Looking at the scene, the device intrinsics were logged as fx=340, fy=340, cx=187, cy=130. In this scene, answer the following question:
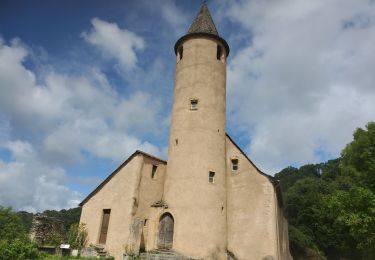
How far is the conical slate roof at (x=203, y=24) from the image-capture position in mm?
25984

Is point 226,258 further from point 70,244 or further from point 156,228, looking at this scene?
point 70,244

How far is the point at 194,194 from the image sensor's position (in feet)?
68.7

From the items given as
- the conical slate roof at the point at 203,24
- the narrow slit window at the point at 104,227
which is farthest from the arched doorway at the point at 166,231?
the conical slate roof at the point at 203,24

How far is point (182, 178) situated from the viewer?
21.6m

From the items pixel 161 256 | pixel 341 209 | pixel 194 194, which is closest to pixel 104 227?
pixel 161 256

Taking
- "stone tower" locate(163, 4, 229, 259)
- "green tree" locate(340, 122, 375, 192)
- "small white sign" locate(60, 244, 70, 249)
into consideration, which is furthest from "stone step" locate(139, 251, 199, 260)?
"green tree" locate(340, 122, 375, 192)

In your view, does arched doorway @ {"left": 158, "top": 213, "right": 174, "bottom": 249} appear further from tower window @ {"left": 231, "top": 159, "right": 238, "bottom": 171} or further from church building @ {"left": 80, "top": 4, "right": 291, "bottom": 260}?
tower window @ {"left": 231, "top": 159, "right": 238, "bottom": 171}

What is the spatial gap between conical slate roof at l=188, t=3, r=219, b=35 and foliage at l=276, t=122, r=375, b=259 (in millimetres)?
14890

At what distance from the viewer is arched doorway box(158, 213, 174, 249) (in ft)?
67.7

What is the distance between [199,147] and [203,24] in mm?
10333

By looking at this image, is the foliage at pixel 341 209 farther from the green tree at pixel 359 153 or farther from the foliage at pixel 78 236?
the foliage at pixel 78 236

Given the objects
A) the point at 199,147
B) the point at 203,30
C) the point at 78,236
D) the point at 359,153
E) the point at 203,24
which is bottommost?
the point at 78,236

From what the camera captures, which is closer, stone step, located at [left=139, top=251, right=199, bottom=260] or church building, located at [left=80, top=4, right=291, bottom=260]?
stone step, located at [left=139, top=251, right=199, bottom=260]

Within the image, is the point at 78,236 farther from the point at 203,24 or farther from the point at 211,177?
the point at 203,24
